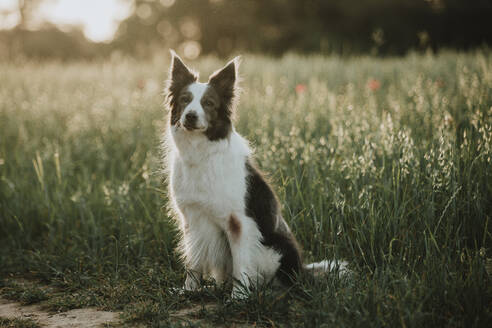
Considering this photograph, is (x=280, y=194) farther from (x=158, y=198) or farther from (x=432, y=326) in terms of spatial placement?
(x=432, y=326)

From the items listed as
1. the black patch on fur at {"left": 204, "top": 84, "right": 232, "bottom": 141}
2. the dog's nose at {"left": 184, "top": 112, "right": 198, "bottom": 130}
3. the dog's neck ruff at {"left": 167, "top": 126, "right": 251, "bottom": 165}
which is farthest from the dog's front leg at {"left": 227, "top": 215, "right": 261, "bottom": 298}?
the dog's nose at {"left": 184, "top": 112, "right": 198, "bottom": 130}

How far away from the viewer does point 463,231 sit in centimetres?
328

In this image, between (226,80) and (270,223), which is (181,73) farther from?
(270,223)

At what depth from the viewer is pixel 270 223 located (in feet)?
9.93

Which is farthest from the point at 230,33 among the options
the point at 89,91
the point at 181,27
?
the point at 89,91

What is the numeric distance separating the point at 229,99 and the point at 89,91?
22.1 feet

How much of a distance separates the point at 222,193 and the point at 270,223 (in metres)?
0.45

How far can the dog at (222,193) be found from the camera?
2.90 metres

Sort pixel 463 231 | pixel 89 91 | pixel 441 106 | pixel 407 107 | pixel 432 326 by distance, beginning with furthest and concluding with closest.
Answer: pixel 89 91 → pixel 407 107 → pixel 441 106 → pixel 463 231 → pixel 432 326

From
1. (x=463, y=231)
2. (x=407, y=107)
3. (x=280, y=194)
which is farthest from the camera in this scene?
(x=407, y=107)

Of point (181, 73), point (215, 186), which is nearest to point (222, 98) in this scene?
point (181, 73)

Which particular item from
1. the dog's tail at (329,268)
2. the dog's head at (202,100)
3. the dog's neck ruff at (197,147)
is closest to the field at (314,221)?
the dog's tail at (329,268)

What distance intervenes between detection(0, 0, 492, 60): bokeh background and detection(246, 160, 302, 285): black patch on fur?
1933 cm

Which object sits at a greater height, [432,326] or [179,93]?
[179,93]
